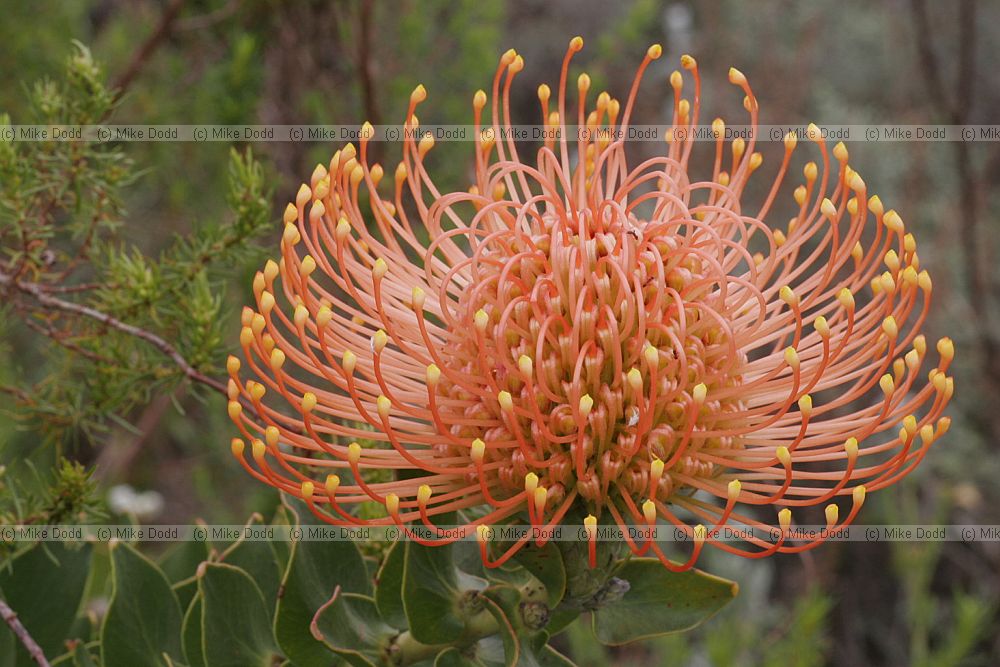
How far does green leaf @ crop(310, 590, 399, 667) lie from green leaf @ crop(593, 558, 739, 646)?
24 cm

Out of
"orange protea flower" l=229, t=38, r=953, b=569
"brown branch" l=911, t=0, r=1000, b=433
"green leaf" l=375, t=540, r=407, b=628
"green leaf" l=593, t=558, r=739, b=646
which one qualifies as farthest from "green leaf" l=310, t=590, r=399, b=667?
"brown branch" l=911, t=0, r=1000, b=433

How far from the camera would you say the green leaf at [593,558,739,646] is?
110 centimetres

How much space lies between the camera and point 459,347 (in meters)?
1.11

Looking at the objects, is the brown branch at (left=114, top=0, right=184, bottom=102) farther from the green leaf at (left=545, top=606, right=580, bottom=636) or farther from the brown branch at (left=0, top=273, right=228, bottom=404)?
the green leaf at (left=545, top=606, right=580, bottom=636)

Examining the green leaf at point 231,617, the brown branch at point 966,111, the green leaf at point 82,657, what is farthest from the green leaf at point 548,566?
the brown branch at point 966,111

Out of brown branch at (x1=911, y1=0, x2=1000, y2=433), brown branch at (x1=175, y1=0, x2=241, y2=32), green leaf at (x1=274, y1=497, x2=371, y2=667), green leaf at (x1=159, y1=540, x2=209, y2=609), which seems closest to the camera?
green leaf at (x1=274, y1=497, x2=371, y2=667)

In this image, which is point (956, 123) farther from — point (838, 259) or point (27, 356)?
point (27, 356)

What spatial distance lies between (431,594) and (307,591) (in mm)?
137

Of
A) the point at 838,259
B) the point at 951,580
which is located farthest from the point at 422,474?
the point at 951,580

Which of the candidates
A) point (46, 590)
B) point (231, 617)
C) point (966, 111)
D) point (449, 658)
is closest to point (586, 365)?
point (449, 658)

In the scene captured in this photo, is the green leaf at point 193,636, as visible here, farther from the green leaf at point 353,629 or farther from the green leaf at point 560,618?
the green leaf at point 560,618

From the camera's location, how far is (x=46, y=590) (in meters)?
1.26

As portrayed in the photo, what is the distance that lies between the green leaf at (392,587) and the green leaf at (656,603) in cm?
21

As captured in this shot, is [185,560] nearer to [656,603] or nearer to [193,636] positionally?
[193,636]
